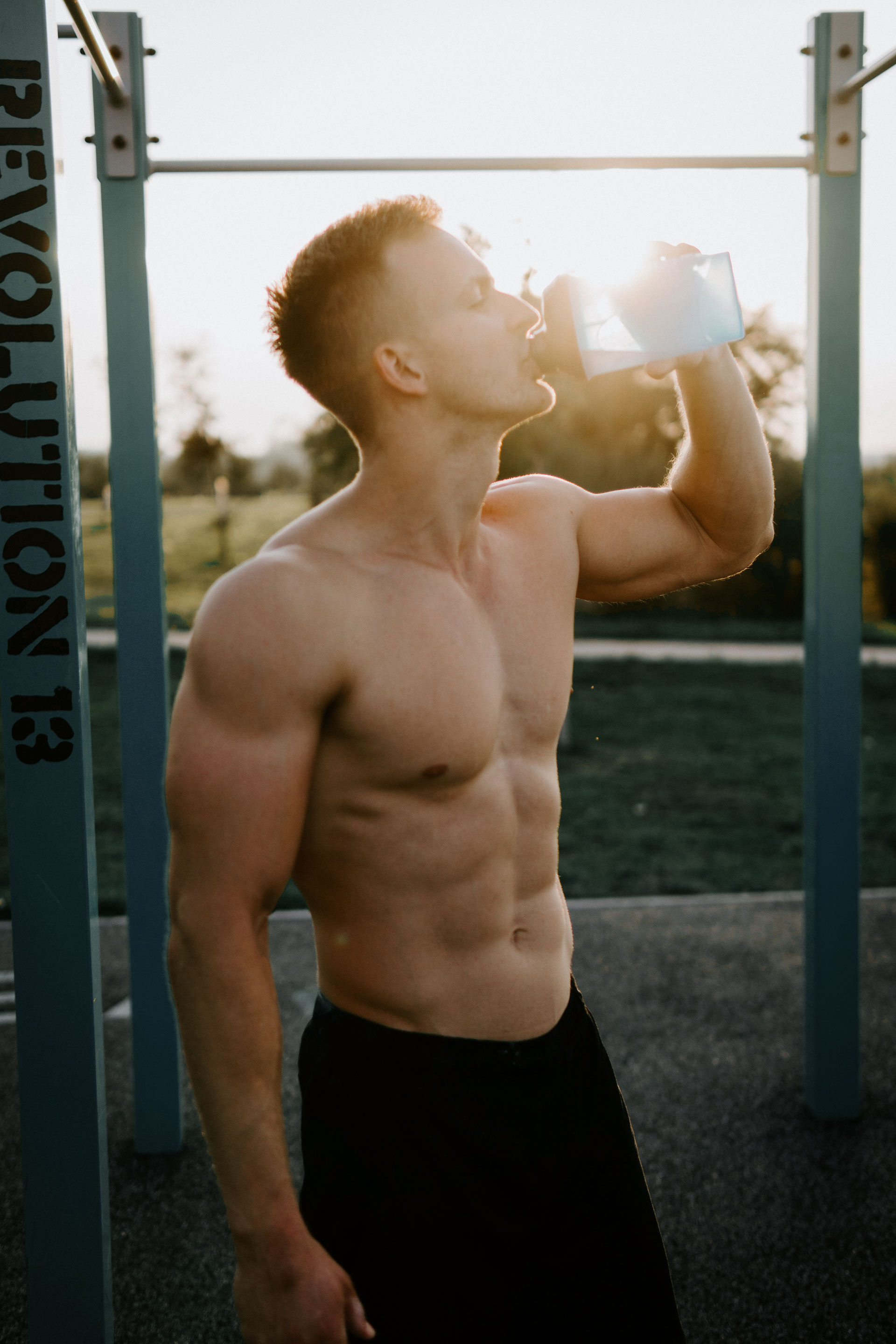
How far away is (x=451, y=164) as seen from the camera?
2.53 meters

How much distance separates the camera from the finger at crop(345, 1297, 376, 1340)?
108 cm

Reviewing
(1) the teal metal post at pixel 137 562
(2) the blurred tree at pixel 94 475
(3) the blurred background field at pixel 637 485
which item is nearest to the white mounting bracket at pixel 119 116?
(1) the teal metal post at pixel 137 562

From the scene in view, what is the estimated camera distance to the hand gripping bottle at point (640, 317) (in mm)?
1259

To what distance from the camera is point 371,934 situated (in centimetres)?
122

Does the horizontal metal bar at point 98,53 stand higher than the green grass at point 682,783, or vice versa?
the horizontal metal bar at point 98,53

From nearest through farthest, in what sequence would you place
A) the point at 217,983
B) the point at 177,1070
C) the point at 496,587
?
the point at 217,983 → the point at 496,587 → the point at 177,1070

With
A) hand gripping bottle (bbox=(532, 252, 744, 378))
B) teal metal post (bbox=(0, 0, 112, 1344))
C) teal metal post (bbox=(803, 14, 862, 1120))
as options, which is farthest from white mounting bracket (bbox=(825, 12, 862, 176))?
teal metal post (bbox=(0, 0, 112, 1344))

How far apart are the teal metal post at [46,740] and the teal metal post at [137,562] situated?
1.08 m

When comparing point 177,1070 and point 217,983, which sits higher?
point 217,983

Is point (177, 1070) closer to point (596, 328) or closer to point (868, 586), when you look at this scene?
point (596, 328)

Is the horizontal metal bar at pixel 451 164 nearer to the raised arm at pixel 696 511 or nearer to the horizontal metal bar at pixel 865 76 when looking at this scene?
the horizontal metal bar at pixel 865 76

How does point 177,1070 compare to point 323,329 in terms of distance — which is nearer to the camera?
point 323,329

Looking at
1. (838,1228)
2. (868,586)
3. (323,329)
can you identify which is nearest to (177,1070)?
(838,1228)

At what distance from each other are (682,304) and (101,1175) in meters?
1.35
